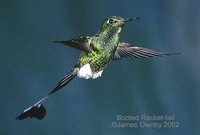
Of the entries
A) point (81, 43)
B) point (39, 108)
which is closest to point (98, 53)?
point (81, 43)

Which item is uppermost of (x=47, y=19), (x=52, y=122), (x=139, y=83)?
(x=47, y=19)

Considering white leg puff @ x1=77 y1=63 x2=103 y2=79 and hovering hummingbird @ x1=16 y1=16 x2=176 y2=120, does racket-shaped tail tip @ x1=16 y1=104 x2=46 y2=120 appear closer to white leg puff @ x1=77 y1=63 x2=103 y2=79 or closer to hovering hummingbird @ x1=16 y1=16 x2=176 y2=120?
hovering hummingbird @ x1=16 y1=16 x2=176 y2=120

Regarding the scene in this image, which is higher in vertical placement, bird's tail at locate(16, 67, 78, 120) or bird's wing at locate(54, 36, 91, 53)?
bird's wing at locate(54, 36, 91, 53)

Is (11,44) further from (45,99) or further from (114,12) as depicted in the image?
(114,12)

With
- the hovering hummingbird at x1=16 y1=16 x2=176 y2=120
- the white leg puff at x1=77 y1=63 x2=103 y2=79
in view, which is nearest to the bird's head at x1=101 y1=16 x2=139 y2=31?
the hovering hummingbird at x1=16 y1=16 x2=176 y2=120

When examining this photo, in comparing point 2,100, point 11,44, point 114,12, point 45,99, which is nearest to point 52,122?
point 45,99

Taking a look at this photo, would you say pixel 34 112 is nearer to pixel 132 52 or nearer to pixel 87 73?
pixel 87 73

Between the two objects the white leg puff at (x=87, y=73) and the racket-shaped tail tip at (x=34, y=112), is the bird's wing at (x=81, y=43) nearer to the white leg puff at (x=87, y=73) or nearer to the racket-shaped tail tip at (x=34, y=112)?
the white leg puff at (x=87, y=73)
